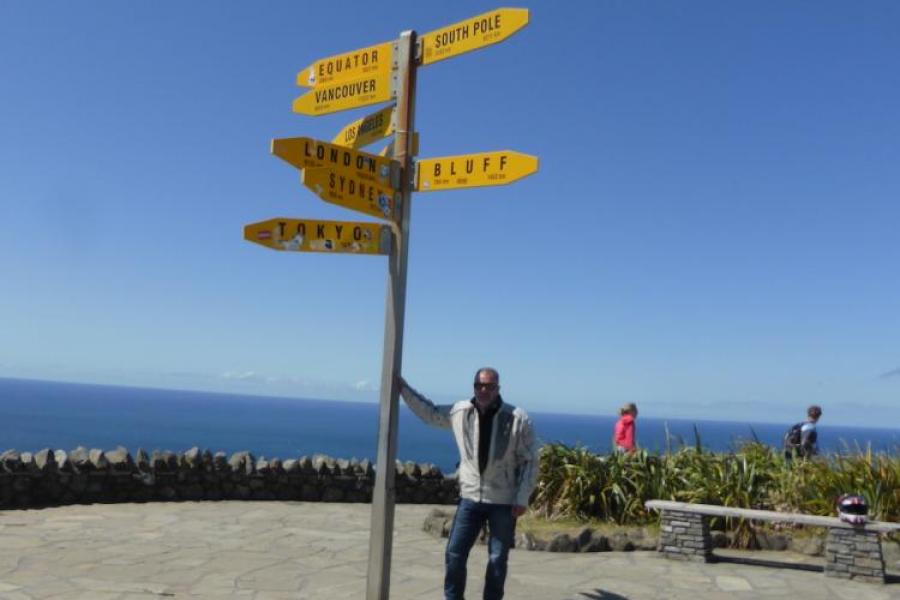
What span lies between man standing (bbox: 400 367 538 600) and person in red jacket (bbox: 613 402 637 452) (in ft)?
19.7

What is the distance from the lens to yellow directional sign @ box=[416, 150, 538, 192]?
15.8ft

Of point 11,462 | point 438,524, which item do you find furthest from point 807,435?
point 11,462

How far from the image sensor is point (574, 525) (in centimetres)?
901

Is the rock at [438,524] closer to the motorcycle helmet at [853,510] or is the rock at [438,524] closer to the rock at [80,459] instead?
the motorcycle helmet at [853,510]

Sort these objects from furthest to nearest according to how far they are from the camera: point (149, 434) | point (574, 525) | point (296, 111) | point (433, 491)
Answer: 1. point (149, 434)
2. point (433, 491)
3. point (574, 525)
4. point (296, 111)

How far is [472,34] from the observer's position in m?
4.89

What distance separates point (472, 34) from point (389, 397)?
2277 mm

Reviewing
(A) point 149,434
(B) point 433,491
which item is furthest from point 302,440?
(B) point 433,491

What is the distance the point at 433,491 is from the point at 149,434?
154 m

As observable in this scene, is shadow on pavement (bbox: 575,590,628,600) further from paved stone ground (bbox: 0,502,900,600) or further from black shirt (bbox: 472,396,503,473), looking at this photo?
black shirt (bbox: 472,396,503,473)

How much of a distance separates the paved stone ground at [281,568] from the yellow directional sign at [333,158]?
3159mm

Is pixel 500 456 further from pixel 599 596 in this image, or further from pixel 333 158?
pixel 333 158

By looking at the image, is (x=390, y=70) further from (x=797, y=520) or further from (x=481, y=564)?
(x=797, y=520)

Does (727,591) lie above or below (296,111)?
below
